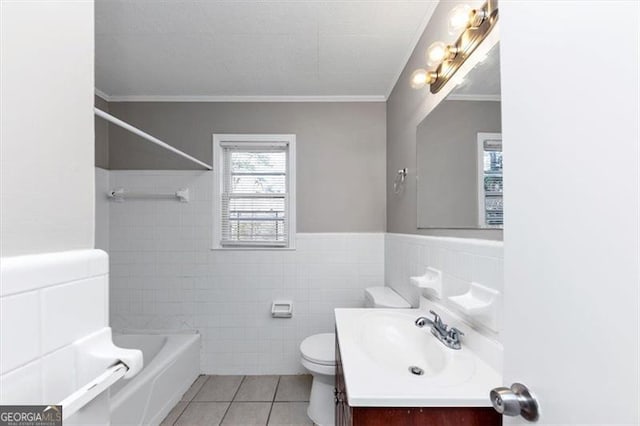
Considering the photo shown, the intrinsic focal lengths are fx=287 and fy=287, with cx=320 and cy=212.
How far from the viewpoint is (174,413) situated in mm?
2033

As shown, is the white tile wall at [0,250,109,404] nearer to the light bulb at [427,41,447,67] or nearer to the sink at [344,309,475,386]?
the sink at [344,309,475,386]

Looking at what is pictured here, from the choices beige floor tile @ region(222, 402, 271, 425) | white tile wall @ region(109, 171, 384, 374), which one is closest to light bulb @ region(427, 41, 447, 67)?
white tile wall @ region(109, 171, 384, 374)

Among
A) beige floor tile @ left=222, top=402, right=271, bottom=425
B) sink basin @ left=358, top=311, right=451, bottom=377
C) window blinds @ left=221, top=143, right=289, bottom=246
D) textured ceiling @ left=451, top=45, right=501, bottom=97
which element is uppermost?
textured ceiling @ left=451, top=45, right=501, bottom=97

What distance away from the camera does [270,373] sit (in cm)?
253

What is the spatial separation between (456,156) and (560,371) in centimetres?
104

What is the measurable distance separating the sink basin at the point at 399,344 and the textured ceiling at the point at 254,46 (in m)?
1.69

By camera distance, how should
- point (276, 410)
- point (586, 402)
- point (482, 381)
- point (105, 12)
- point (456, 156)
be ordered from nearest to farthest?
point (586, 402)
point (482, 381)
point (456, 156)
point (105, 12)
point (276, 410)

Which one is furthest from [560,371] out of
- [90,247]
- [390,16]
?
[390,16]

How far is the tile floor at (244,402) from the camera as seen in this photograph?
1.95 m

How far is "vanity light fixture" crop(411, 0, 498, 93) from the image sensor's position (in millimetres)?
1047

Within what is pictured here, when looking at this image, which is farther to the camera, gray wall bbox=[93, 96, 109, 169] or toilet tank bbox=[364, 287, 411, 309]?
gray wall bbox=[93, 96, 109, 169]

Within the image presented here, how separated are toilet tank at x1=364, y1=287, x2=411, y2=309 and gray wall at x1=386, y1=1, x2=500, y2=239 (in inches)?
19.0

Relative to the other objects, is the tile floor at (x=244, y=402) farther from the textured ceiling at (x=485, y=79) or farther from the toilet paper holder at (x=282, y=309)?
the textured ceiling at (x=485, y=79)

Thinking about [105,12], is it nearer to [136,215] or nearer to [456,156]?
[136,215]
